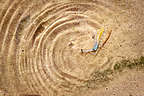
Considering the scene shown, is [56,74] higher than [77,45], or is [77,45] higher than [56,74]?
[77,45]

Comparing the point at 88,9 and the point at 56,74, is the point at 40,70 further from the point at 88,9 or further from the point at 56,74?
the point at 88,9

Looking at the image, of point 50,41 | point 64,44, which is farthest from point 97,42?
point 50,41

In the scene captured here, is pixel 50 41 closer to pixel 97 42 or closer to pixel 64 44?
pixel 64 44

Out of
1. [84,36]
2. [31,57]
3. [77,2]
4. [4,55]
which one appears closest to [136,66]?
[84,36]

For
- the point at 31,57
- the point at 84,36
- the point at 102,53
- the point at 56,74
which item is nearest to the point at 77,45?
the point at 84,36

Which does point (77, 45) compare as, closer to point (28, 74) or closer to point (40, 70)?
point (40, 70)

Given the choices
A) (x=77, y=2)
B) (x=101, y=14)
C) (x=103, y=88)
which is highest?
(x=77, y=2)
